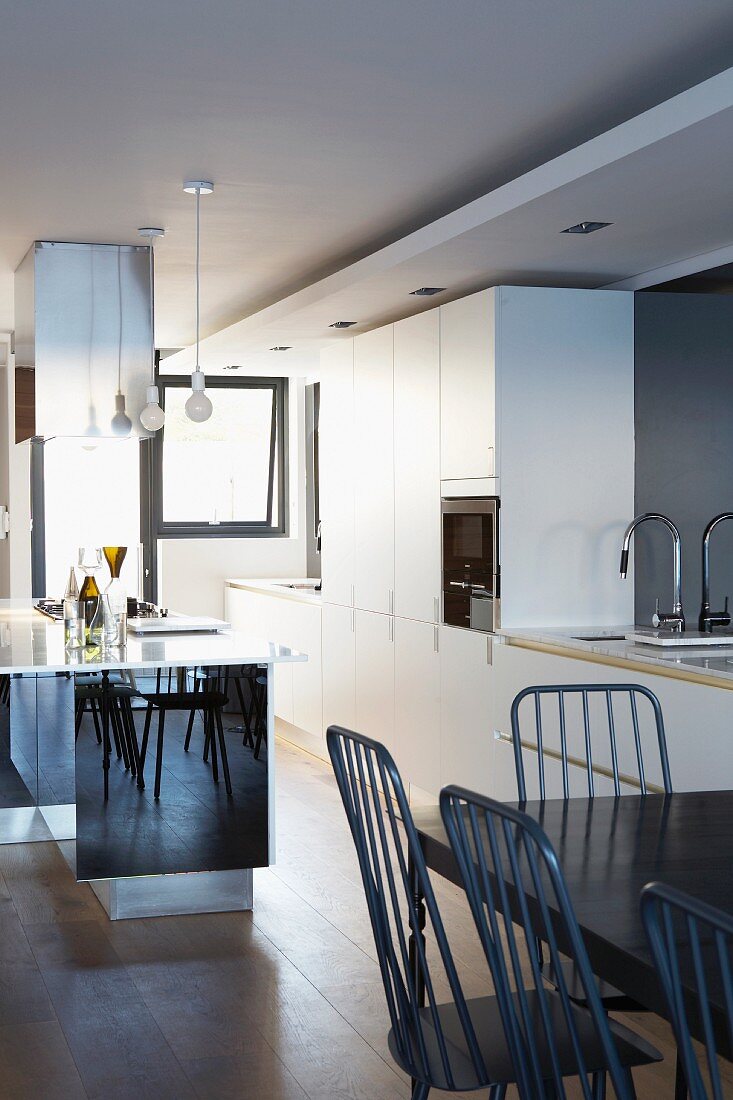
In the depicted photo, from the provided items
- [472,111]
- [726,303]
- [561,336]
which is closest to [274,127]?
[472,111]

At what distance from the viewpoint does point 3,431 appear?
8008mm

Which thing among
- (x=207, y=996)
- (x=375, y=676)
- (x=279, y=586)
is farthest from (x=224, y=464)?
(x=207, y=996)

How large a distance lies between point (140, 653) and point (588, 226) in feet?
6.53

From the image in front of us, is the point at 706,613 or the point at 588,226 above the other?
the point at 588,226

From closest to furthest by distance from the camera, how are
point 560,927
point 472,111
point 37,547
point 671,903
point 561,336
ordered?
point 671,903 → point 560,927 → point 472,111 → point 561,336 → point 37,547

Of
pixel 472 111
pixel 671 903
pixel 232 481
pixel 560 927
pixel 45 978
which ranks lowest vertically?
pixel 45 978

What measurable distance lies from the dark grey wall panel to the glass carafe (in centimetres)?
213

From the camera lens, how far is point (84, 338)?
500 centimetres

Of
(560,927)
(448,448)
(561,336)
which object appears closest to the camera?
(560,927)

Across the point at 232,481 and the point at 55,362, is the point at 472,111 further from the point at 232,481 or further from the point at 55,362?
the point at 232,481

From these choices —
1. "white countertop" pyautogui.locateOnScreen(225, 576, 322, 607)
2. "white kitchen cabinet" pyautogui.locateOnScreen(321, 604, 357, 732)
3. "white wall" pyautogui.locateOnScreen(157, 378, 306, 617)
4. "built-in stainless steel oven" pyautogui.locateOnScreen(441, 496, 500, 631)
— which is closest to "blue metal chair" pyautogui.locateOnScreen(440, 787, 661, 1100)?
"built-in stainless steel oven" pyautogui.locateOnScreen(441, 496, 500, 631)

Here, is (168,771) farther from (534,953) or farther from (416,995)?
(534,953)

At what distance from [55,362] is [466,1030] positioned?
12.4 feet

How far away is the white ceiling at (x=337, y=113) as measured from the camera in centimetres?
278
